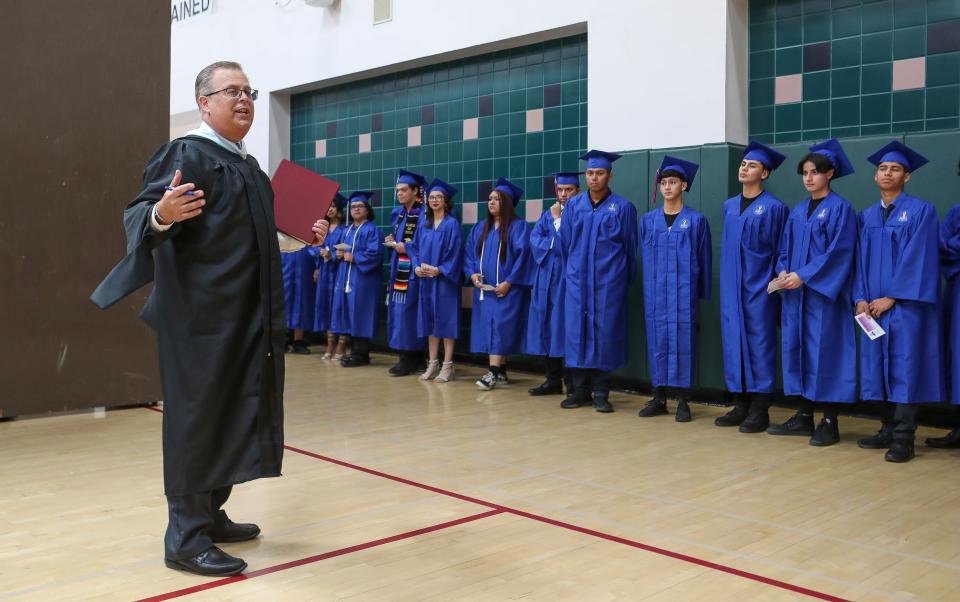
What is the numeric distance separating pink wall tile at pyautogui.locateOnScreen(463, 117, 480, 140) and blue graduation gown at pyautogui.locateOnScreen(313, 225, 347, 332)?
1.51 meters

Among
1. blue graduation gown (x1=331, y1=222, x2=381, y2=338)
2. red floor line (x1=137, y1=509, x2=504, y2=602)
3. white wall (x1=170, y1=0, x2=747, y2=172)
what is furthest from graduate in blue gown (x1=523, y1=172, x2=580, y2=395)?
red floor line (x1=137, y1=509, x2=504, y2=602)

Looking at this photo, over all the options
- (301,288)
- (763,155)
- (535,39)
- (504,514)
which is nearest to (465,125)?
(535,39)

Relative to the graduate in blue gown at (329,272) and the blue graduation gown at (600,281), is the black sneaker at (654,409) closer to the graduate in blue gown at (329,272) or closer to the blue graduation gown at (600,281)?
the blue graduation gown at (600,281)

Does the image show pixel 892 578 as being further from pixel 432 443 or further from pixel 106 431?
pixel 106 431

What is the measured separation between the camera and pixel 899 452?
4574mm

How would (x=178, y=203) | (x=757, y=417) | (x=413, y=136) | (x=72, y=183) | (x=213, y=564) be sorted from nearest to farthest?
(x=178, y=203) < (x=213, y=564) < (x=757, y=417) < (x=72, y=183) < (x=413, y=136)

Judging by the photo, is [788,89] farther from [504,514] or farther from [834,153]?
[504,514]

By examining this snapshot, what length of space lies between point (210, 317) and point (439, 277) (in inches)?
192

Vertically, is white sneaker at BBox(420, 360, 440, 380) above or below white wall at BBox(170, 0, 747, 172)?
below

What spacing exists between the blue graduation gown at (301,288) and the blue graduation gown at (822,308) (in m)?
5.47

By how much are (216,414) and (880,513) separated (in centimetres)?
259

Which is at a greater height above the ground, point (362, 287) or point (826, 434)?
point (362, 287)

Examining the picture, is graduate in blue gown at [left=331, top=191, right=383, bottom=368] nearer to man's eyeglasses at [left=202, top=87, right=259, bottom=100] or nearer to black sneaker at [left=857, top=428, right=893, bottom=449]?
black sneaker at [left=857, top=428, right=893, bottom=449]

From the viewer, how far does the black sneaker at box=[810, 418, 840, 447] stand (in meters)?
4.95
